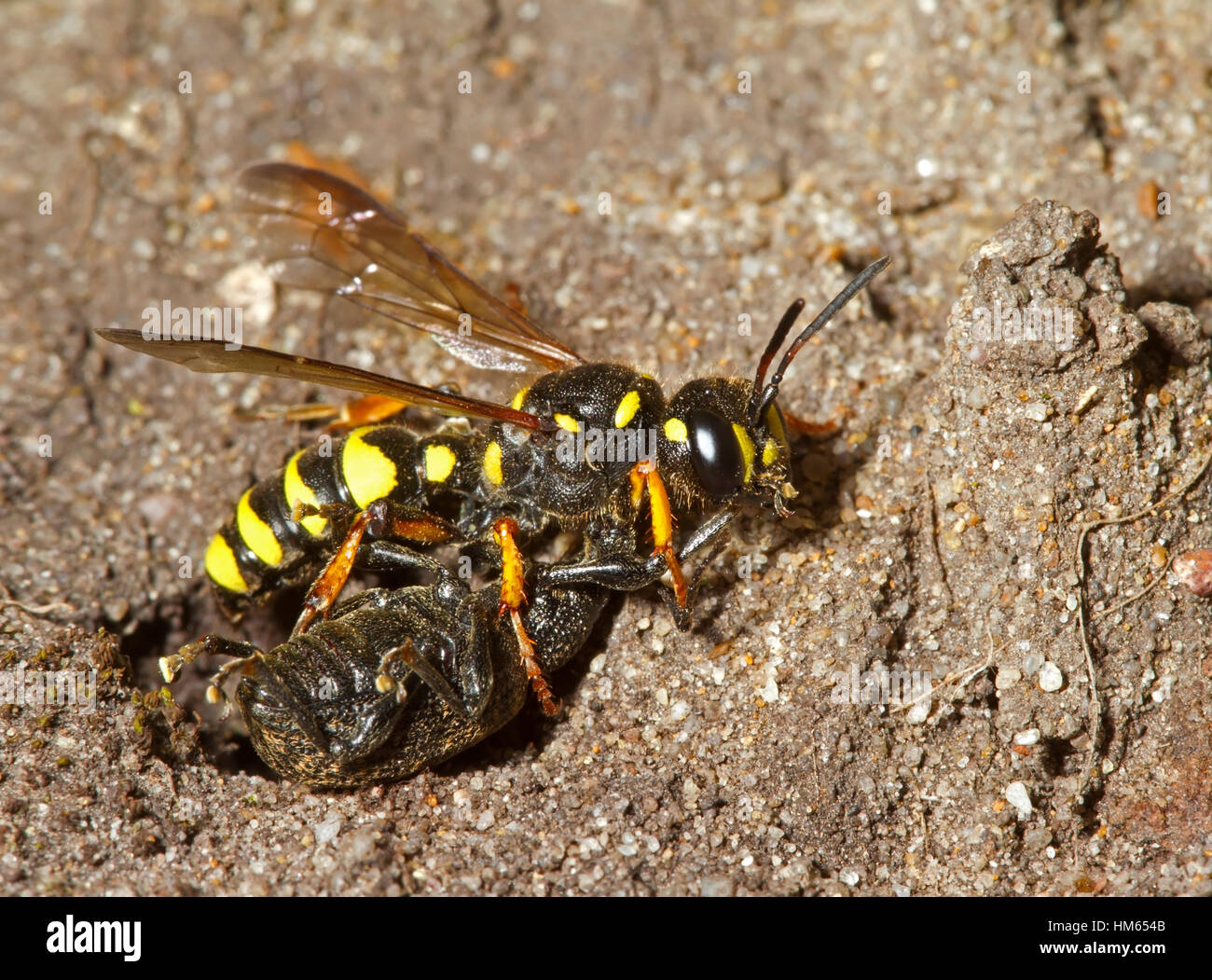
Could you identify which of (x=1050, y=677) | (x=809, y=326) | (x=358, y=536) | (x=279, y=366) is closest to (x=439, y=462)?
(x=358, y=536)

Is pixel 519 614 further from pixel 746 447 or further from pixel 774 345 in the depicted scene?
pixel 774 345

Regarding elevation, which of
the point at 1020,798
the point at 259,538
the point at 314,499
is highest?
the point at 314,499

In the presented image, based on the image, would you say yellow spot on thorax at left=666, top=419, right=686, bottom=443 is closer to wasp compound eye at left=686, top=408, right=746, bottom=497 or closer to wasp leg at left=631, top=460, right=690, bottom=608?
wasp compound eye at left=686, top=408, right=746, bottom=497

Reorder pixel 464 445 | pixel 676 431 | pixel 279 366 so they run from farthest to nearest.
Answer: pixel 464 445 → pixel 676 431 → pixel 279 366

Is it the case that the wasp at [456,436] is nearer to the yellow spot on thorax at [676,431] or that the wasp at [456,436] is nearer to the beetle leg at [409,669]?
the yellow spot on thorax at [676,431]

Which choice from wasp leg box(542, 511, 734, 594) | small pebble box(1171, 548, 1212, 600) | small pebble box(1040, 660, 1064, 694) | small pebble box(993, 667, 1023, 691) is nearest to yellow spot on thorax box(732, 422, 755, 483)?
wasp leg box(542, 511, 734, 594)

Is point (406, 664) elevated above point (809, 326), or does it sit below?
below
